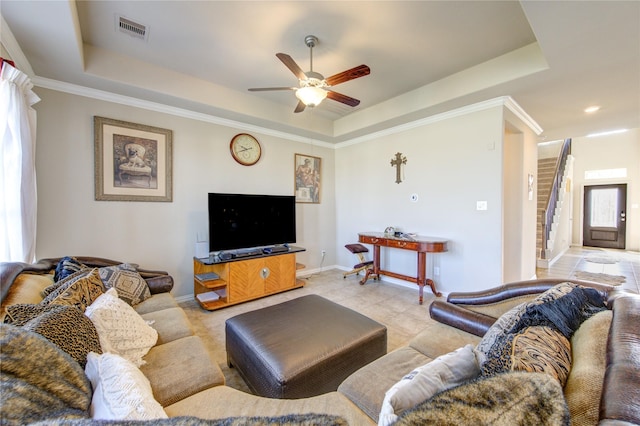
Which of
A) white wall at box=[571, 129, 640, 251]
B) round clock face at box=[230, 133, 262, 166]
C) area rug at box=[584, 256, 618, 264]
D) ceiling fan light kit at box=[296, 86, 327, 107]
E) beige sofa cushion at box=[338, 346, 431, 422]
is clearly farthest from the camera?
white wall at box=[571, 129, 640, 251]

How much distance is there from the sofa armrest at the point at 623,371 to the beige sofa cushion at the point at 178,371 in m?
1.38

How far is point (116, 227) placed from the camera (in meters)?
2.97

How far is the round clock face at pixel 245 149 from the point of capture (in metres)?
3.81

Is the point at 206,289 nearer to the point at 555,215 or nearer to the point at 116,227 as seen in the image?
the point at 116,227

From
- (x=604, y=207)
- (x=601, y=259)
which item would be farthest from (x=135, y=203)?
(x=604, y=207)

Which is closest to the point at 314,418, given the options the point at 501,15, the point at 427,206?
the point at 501,15

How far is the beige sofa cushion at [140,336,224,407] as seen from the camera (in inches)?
45.2

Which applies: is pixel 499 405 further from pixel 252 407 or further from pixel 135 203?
pixel 135 203

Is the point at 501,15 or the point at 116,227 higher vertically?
the point at 501,15

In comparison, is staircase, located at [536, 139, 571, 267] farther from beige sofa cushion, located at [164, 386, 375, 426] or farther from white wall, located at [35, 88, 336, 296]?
beige sofa cushion, located at [164, 386, 375, 426]

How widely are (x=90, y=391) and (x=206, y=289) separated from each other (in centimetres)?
262

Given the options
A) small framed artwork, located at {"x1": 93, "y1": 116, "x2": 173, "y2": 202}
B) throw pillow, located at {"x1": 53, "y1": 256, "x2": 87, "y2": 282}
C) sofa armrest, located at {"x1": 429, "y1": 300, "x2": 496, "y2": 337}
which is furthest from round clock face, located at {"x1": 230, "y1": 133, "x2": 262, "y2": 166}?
sofa armrest, located at {"x1": 429, "y1": 300, "x2": 496, "y2": 337}

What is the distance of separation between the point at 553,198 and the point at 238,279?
6.80 metres

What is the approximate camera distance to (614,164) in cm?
712
